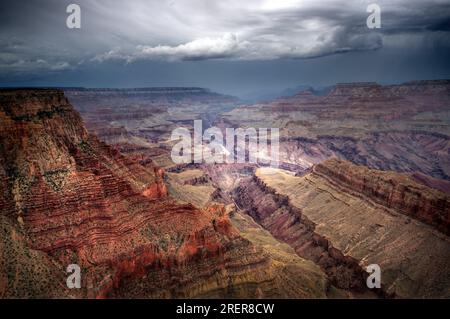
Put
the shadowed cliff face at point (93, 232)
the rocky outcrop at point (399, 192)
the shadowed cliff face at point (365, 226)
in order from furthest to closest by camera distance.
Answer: the rocky outcrop at point (399, 192), the shadowed cliff face at point (365, 226), the shadowed cliff face at point (93, 232)

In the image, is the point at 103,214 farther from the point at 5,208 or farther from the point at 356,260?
the point at 356,260

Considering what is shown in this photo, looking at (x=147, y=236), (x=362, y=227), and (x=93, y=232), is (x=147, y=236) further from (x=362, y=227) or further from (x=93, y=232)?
(x=362, y=227)

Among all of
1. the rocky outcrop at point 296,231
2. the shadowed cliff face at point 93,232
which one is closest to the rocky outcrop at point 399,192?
the rocky outcrop at point 296,231

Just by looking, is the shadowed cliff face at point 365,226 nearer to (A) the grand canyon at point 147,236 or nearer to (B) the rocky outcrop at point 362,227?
(B) the rocky outcrop at point 362,227

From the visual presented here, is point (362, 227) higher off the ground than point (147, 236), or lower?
lower

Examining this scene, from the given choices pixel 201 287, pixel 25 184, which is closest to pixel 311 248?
pixel 201 287

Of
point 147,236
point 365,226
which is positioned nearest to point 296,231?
point 365,226

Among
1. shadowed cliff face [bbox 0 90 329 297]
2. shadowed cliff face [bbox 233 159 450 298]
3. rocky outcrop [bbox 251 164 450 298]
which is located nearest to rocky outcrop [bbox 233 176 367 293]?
shadowed cliff face [bbox 233 159 450 298]

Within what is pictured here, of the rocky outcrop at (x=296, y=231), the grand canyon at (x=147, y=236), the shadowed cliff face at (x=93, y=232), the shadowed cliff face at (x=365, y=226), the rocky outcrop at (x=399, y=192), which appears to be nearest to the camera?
the shadowed cliff face at (x=93, y=232)
